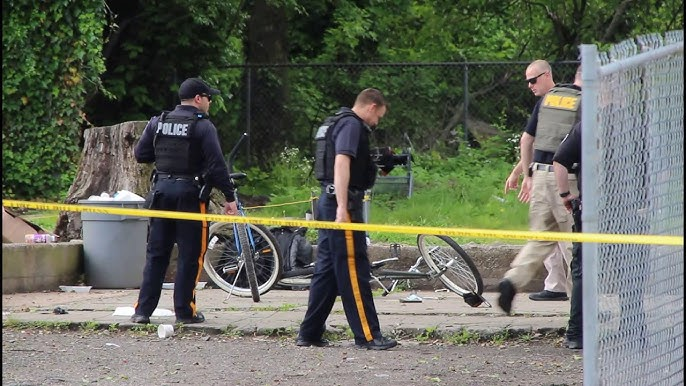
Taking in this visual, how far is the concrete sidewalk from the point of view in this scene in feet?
28.8

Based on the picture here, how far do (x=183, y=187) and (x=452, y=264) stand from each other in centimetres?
254

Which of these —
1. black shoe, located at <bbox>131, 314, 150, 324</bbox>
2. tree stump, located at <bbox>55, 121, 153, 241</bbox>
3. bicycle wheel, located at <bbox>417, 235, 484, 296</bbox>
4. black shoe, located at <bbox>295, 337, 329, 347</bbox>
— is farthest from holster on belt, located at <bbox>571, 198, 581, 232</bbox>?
tree stump, located at <bbox>55, 121, 153, 241</bbox>

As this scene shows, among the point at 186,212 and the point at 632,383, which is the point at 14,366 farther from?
the point at 632,383

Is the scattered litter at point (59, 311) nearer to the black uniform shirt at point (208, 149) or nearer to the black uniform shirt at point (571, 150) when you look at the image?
the black uniform shirt at point (208, 149)

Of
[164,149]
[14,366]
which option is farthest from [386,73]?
[14,366]

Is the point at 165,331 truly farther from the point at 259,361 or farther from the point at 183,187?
the point at 259,361

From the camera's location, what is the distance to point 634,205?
5.30 meters

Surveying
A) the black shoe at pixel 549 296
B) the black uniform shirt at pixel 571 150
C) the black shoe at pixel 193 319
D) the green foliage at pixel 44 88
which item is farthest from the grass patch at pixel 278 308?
the green foliage at pixel 44 88

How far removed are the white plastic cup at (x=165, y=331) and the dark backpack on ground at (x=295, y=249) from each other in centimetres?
214

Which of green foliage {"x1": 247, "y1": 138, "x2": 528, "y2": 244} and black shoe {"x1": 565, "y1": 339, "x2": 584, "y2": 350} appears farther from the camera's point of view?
green foliage {"x1": 247, "y1": 138, "x2": 528, "y2": 244}

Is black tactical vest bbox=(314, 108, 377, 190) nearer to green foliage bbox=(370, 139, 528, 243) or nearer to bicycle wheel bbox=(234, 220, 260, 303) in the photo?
bicycle wheel bbox=(234, 220, 260, 303)

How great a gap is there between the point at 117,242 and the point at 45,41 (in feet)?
16.9

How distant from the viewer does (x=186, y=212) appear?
8883 mm

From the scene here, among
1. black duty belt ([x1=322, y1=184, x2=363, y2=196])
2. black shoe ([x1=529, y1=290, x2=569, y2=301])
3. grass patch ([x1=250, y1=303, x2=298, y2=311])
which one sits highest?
black duty belt ([x1=322, y1=184, x2=363, y2=196])
